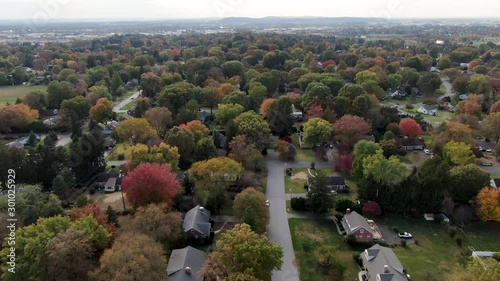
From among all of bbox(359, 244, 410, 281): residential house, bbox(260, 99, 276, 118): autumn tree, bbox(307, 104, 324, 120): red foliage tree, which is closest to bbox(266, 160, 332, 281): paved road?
bbox(359, 244, 410, 281): residential house

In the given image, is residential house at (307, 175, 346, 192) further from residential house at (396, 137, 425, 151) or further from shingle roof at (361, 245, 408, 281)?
residential house at (396, 137, 425, 151)

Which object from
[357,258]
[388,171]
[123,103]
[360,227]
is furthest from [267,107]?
[123,103]

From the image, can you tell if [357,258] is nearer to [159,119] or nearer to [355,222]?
[355,222]

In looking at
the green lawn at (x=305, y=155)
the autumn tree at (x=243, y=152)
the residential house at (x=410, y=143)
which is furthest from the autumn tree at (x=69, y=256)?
the residential house at (x=410, y=143)

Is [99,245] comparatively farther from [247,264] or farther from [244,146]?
[244,146]

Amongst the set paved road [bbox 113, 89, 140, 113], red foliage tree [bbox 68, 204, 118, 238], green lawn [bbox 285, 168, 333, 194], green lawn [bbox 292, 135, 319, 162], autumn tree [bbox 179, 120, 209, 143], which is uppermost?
autumn tree [bbox 179, 120, 209, 143]

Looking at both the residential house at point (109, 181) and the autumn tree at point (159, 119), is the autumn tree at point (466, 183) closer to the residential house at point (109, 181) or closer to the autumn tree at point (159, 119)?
the residential house at point (109, 181)
